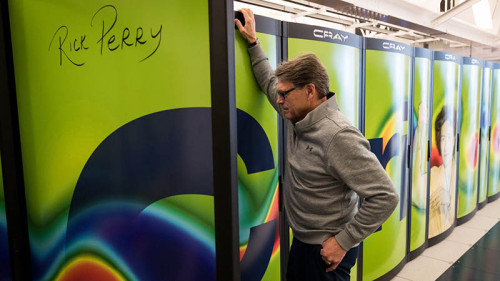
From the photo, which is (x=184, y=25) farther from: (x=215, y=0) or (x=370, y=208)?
(x=370, y=208)

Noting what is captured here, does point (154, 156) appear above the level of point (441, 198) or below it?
above

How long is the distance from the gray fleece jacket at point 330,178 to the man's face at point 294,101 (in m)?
0.06

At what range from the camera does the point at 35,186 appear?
1946 millimetres

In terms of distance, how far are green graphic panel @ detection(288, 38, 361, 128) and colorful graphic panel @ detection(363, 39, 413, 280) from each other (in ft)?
0.73

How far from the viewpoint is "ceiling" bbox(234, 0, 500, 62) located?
3.90m

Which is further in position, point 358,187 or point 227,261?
point 358,187

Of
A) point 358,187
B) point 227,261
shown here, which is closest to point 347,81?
point 358,187

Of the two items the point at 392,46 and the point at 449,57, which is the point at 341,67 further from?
the point at 449,57

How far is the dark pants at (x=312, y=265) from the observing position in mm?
1681

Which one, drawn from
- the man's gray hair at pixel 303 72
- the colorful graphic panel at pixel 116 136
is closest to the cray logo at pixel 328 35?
the man's gray hair at pixel 303 72

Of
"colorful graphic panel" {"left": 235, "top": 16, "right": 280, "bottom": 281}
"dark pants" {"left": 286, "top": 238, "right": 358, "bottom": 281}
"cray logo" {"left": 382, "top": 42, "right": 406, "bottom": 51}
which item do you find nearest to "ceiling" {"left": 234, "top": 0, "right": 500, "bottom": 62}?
"cray logo" {"left": 382, "top": 42, "right": 406, "bottom": 51}

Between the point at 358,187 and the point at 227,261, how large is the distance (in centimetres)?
60
